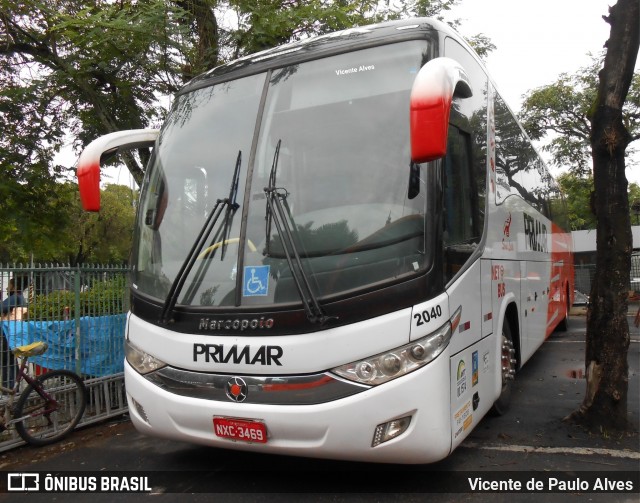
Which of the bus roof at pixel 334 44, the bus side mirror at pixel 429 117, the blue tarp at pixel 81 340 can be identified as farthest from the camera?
the blue tarp at pixel 81 340

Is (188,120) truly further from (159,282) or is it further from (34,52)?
(34,52)

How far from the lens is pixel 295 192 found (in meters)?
3.68

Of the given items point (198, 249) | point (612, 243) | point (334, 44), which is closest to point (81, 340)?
point (198, 249)

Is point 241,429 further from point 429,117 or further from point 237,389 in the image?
point 429,117

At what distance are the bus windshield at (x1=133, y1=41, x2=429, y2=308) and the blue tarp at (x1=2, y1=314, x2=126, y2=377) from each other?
6.69 ft

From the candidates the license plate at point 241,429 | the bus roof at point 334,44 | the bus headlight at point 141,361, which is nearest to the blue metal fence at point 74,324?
the bus headlight at point 141,361

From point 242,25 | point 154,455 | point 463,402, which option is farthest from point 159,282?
point 242,25

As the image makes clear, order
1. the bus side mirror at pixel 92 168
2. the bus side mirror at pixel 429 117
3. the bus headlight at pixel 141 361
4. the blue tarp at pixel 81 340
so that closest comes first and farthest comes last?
the bus side mirror at pixel 429 117 → the bus headlight at pixel 141 361 → the bus side mirror at pixel 92 168 → the blue tarp at pixel 81 340

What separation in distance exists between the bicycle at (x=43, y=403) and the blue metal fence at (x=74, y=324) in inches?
5.9

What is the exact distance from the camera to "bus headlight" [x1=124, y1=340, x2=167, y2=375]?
12.5 ft

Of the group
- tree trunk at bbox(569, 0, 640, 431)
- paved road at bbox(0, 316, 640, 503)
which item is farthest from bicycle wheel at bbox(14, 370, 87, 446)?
tree trunk at bbox(569, 0, 640, 431)

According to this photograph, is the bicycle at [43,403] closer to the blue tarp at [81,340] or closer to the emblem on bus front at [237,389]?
the blue tarp at [81,340]

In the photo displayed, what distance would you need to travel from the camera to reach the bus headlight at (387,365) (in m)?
3.21

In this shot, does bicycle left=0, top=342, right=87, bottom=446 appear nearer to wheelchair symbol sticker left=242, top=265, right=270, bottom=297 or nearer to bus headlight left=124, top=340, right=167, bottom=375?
bus headlight left=124, top=340, right=167, bottom=375
